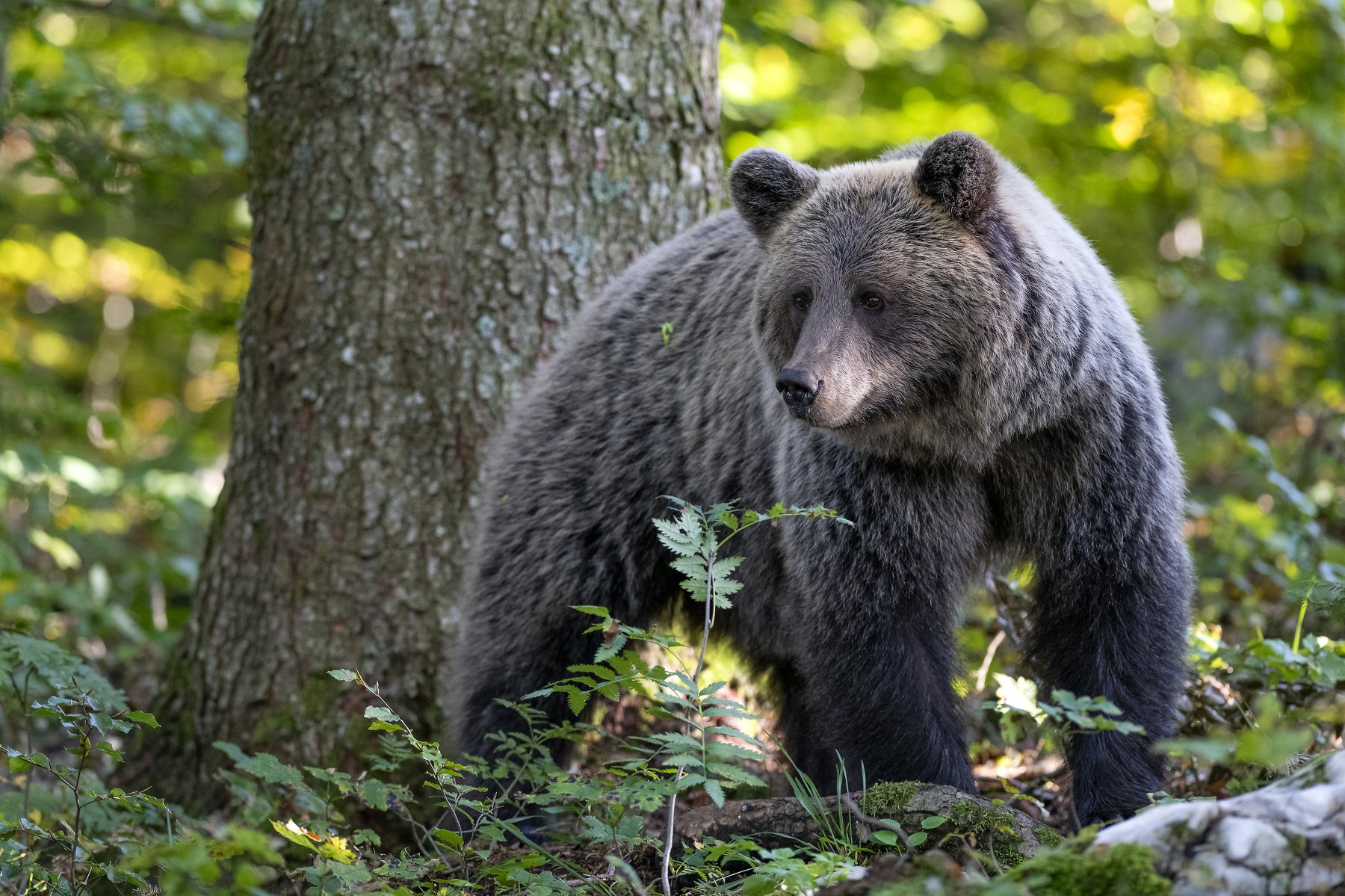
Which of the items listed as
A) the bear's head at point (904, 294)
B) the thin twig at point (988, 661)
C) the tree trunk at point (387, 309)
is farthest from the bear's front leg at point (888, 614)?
the tree trunk at point (387, 309)

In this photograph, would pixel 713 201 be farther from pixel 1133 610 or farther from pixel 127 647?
pixel 127 647

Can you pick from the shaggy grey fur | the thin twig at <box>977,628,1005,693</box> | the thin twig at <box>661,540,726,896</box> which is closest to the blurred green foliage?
the thin twig at <box>977,628,1005,693</box>

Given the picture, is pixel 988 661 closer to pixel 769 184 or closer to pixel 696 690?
pixel 769 184

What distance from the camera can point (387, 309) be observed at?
532 centimetres

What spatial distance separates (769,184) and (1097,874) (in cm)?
274

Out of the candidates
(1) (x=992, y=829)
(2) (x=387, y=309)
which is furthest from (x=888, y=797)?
(2) (x=387, y=309)

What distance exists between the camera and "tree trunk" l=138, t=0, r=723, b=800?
5.28 meters

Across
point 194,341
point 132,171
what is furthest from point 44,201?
point 132,171

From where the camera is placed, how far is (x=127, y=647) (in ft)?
21.7

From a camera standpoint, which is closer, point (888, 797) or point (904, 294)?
point (888, 797)

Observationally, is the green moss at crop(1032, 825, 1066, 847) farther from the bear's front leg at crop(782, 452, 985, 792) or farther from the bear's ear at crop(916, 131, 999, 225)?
the bear's ear at crop(916, 131, 999, 225)

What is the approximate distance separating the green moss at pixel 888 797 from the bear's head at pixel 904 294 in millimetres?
1148

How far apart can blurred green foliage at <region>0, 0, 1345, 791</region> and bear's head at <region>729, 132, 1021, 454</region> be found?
1.34 metres

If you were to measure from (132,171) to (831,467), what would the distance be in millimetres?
5046
